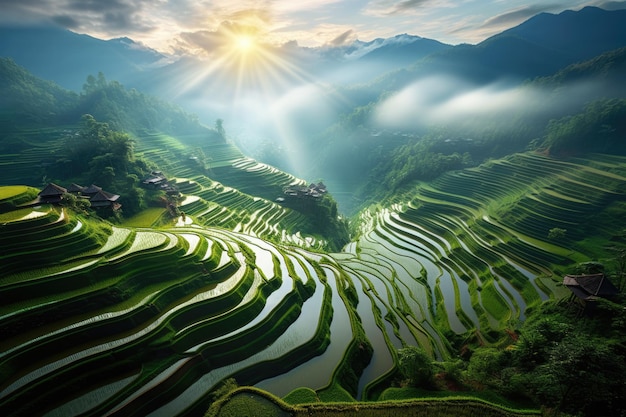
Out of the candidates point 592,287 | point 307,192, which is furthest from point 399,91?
point 592,287

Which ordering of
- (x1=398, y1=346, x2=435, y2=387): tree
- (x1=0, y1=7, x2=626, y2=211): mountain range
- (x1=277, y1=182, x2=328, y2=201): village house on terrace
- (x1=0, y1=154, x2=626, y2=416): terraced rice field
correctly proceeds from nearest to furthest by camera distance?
(x1=0, y1=154, x2=626, y2=416): terraced rice field, (x1=398, y1=346, x2=435, y2=387): tree, (x1=277, y1=182, x2=328, y2=201): village house on terrace, (x1=0, y1=7, x2=626, y2=211): mountain range

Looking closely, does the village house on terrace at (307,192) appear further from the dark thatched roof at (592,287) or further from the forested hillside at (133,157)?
the dark thatched roof at (592,287)

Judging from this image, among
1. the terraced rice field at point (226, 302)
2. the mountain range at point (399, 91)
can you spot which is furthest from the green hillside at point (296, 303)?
the mountain range at point (399, 91)

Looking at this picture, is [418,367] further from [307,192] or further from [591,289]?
[307,192]

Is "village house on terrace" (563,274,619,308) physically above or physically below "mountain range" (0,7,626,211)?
below

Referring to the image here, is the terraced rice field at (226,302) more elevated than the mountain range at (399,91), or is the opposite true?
the mountain range at (399,91)

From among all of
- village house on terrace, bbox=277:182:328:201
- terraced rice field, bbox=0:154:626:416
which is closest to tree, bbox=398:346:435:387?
terraced rice field, bbox=0:154:626:416

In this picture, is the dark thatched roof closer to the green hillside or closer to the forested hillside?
the green hillside

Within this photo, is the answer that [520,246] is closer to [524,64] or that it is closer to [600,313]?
→ [600,313]

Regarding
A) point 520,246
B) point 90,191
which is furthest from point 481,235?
point 90,191
